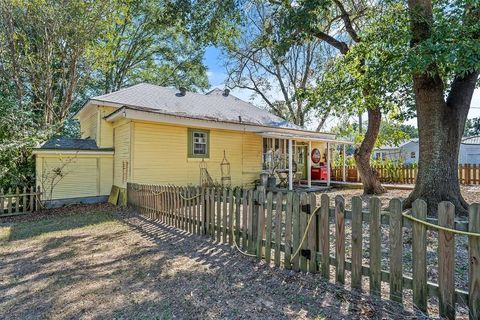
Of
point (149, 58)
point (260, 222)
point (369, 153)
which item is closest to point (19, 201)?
Result: point (260, 222)

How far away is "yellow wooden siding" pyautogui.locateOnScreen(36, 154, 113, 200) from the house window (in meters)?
3.28

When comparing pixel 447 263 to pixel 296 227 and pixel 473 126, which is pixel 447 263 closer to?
pixel 296 227

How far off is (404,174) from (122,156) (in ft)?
45.9

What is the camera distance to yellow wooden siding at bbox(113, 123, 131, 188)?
10.5 m

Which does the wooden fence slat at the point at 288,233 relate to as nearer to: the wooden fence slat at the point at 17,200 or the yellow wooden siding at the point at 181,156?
the yellow wooden siding at the point at 181,156

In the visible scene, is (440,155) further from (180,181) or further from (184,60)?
(184,60)

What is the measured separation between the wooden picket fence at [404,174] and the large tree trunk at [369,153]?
406cm

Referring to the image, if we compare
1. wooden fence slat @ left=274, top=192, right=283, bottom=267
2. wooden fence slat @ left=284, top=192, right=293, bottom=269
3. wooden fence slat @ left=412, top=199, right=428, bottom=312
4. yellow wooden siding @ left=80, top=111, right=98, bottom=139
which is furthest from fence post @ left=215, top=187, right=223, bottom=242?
yellow wooden siding @ left=80, top=111, right=98, bottom=139

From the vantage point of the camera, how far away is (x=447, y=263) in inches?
104

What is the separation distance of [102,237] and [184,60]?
2322 cm

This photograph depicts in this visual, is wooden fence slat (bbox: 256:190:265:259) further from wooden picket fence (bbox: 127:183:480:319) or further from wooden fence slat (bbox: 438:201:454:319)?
wooden fence slat (bbox: 438:201:454:319)

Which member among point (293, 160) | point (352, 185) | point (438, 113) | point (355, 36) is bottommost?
point (352, 185)

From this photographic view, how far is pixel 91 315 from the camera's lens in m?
3.05

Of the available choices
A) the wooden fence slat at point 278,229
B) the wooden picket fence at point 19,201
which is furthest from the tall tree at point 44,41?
the wooden fence slat at point 278,229
